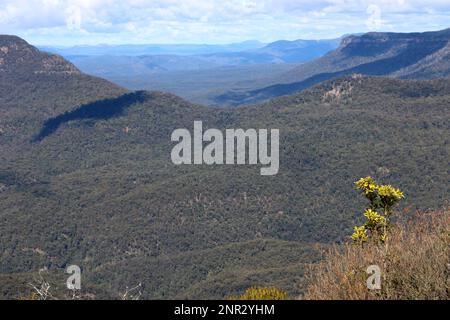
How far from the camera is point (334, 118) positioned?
16238 centimetres

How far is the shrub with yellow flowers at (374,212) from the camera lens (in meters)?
17.6

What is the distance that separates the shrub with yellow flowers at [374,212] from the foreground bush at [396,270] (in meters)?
1.94

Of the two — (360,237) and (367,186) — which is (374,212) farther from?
(360,237)

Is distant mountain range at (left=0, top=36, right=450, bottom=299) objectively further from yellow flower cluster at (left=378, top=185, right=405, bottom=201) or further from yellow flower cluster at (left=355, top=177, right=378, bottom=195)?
yellow flower cluster at (left=378, top=185, right=405, bottom=201)

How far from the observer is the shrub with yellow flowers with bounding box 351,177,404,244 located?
1759 centimetres

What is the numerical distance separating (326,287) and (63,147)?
192653 mm

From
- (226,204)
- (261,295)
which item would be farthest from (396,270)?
(226,204)

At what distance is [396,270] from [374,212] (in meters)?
4.79

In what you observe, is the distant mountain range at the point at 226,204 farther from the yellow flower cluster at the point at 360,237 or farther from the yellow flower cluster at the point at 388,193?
the yellow flower cluster at the point at 360,237

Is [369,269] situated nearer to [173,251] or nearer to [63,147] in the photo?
[173,251]

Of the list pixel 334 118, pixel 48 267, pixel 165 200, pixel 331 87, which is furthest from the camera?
pixel 331 87

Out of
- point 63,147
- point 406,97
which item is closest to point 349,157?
point 406,97

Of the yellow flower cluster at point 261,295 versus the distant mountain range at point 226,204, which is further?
the distant mountain range at point 226,204

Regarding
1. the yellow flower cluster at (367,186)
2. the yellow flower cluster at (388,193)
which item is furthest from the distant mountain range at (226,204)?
the yellow flower cluster at (388,193)
